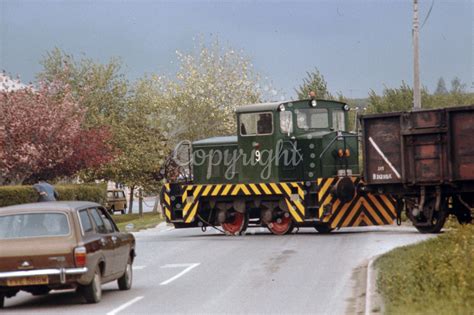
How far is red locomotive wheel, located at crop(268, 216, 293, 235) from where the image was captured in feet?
97.6

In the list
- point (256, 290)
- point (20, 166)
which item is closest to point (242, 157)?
point (256, 290)

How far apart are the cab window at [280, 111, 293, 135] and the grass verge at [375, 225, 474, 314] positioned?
12.0 m

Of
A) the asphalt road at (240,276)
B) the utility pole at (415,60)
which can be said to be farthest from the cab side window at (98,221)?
the utility pole at (415,60)

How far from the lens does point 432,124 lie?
25938 mm

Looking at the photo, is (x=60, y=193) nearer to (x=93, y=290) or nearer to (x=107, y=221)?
(x=107, y=221)

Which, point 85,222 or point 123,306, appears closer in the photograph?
point 123,306

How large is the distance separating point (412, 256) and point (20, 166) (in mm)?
30196

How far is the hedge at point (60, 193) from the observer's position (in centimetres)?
3612

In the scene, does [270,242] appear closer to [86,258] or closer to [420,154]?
[420,154]

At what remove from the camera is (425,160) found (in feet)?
86.0

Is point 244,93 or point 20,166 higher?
point 244,93

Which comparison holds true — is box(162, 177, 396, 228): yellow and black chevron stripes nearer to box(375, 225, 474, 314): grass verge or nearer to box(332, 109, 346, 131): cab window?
box(332, 109, 346, 131): cab window

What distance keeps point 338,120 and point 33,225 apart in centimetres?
1625

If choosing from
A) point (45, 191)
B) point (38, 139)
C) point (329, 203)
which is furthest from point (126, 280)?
point (38, 139)
